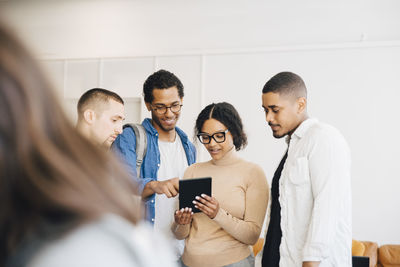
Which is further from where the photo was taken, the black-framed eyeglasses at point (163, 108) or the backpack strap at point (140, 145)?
the black-framed eyeglasses at point (163, 108)

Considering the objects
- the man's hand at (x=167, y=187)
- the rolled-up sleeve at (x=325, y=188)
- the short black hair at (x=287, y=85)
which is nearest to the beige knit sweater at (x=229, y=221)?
the man's hand at (x=167, y=187)

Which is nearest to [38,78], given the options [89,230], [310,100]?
[89,230]

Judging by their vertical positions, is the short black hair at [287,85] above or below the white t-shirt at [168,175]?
above

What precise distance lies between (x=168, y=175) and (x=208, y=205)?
0.55m

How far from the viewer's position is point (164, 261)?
0.48 metres

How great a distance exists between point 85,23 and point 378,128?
15.0ft

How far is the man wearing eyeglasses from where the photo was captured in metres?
2.27

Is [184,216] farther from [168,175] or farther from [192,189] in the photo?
[168,175]

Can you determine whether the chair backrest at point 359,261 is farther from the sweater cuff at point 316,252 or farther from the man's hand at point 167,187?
the man's hand at point 167,187

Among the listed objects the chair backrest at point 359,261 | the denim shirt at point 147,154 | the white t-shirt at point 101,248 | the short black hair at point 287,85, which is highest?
the short black hair at point 287,85

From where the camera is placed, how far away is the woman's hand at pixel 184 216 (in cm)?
201

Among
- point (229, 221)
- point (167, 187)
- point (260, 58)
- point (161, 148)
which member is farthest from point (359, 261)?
point (260, 58)

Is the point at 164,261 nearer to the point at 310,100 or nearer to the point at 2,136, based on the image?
the point at 2,136

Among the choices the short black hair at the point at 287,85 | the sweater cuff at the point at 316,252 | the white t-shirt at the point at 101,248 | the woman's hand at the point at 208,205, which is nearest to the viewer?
the white t-shirt at the point at 101,248
